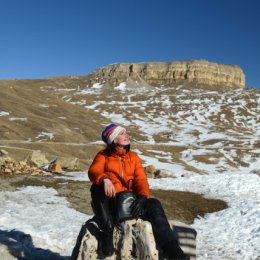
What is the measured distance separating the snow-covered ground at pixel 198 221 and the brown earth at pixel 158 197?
575mm

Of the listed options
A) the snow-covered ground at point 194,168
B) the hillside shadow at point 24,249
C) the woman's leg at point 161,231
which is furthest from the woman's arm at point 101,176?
the snow-covered ground at point 194,168

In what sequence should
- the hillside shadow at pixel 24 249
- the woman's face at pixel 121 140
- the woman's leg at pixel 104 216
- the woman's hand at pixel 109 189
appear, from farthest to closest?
the hillside shadow at pixel 24 249 → the woman's face at pixel 121 140 → the woman's leg at pixel 104 216 → the woman's hand at pixel 109 189

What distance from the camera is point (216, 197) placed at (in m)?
22.1

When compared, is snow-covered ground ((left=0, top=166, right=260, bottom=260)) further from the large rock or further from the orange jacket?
the orange jacket

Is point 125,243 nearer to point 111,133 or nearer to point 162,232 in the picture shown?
point 162,232

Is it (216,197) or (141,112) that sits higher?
(141,112)

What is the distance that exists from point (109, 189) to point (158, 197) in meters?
13.8

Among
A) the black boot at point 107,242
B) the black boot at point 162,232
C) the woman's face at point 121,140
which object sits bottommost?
the black boot at point 107,242

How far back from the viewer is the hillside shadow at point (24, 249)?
33.1 feet

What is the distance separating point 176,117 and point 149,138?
51.6m

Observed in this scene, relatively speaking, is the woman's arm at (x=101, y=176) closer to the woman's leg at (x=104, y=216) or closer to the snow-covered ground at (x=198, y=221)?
the woman's leg at (x=104, y=216)

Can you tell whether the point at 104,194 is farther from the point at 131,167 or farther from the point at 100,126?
the point at 100,126

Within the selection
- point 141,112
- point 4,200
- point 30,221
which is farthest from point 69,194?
point 141,112

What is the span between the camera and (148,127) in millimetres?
137375
